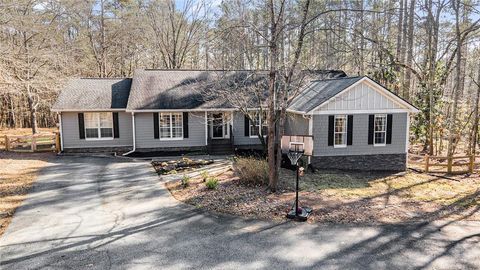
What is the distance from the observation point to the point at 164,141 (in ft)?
61.4

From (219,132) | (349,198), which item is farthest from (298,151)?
(219,132)

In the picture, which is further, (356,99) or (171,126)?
(171,126)

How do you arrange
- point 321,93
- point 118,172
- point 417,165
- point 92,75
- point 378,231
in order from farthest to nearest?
point 92,75
point 417,165
point 321,93
point 118,172
point 378,231

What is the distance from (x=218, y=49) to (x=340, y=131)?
740 centimetres

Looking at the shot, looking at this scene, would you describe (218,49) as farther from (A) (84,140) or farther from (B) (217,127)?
(A) (84,140)

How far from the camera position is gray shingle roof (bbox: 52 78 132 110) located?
18375mm

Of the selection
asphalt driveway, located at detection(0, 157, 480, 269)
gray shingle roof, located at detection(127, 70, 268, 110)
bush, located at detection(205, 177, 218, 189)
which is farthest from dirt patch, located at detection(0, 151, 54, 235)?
bush, located at detection(205, 177, 218, 189)

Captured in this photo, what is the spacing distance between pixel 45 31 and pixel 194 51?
14.0m

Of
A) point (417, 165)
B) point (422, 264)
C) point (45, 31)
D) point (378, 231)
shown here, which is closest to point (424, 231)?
point (378, 231)

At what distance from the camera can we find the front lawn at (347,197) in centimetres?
965

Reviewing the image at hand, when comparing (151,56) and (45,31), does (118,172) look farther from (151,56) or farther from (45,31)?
(151,56)

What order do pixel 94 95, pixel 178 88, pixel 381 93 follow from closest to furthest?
pixel 381 93 → pixel 94 95 → pixel 178 88

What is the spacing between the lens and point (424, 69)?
22.2 m

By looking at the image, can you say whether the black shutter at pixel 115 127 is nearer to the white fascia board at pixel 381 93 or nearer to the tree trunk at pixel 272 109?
the white fascia board at pixel 381 93
